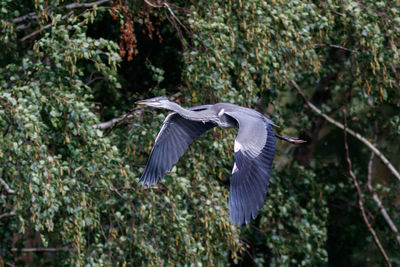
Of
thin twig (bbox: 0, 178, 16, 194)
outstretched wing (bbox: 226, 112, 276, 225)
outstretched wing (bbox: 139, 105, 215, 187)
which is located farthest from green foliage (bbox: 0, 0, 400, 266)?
outstretched wing (bbox: 226, 112, 276, 225)

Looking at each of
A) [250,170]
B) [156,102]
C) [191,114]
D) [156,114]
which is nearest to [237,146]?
[250,170]

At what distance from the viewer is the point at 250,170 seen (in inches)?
179

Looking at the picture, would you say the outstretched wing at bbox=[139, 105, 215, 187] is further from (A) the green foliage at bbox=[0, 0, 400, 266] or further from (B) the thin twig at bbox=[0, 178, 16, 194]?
(B) the thin twig at bbox=[0, 178, 16, 194]

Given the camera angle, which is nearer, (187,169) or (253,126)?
(253,126)

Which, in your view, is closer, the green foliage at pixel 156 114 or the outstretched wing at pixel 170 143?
the green foliage at pixel 156 114

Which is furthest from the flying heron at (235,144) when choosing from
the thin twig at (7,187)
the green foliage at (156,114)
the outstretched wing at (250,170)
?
the thin twig at (7,187)

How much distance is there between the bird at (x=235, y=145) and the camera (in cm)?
445

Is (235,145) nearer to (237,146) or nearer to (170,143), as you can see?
(237,146)

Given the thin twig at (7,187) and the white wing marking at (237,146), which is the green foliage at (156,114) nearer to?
the thin twig at (7,187)

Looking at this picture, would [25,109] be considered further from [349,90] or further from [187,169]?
[349,90]

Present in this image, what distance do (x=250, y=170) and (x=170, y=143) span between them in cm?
93

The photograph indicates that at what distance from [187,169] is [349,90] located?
2.38 meters

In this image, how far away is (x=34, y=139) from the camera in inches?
189

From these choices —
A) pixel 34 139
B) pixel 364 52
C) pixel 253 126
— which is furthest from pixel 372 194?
pixel 34 139
